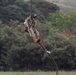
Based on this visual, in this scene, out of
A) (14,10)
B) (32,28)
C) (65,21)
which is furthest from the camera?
(65,21)

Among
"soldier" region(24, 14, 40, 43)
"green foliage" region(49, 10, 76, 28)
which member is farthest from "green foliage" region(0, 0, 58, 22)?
"soldier" region(24, 14, 40, 43)

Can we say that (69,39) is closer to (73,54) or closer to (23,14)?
(73,54)

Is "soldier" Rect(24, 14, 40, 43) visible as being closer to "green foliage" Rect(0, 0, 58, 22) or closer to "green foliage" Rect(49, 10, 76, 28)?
"green foliage" Rect(0, 0, 58, 22)

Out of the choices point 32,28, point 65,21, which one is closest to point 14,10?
point 65,21

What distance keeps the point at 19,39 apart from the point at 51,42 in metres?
2.59

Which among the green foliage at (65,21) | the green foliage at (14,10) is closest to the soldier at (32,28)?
the green foliage at (14,10)

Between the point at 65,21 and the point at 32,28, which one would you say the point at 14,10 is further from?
the point at 32,28

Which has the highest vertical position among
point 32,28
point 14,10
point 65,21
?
point 32,28

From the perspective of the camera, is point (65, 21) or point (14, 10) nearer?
point (14, 10)

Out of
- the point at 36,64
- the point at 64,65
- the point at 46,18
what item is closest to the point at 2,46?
the point at 36,64

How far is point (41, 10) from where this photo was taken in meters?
54.6

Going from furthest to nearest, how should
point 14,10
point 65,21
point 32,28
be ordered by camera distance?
point 65,21 → point 14,10 → point 32,28

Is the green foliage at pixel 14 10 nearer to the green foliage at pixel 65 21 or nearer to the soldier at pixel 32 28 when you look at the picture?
the green foliage at pixel 65 21

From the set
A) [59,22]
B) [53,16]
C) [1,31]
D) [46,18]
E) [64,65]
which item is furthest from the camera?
[46,18]
